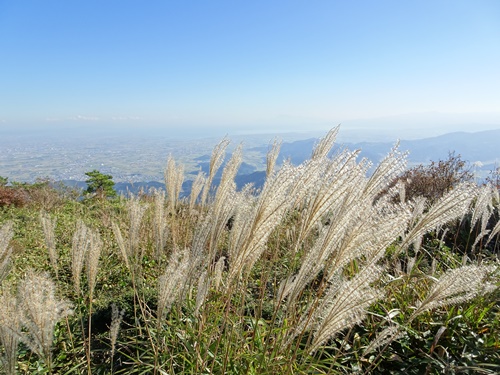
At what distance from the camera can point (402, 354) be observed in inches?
Answer: 101

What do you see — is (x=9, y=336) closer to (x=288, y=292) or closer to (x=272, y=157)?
(x=288, y=292)

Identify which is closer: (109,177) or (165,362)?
(165,362)

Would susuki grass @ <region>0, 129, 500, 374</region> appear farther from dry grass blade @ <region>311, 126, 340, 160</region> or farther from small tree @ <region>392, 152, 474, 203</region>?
small tree @ <region>392, 152, 474, 203</region>

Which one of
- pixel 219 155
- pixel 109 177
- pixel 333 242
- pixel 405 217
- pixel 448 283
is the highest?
pixel 219 155

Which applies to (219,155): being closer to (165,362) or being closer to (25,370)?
(165,362)

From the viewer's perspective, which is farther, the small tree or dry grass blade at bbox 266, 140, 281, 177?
the small tree

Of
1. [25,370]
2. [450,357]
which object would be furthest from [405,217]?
[25,370]

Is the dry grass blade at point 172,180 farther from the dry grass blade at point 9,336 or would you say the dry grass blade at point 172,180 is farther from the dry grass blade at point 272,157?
the dry grass blade at point 9,336

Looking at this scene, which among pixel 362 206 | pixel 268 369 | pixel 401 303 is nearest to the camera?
pixel 362 206

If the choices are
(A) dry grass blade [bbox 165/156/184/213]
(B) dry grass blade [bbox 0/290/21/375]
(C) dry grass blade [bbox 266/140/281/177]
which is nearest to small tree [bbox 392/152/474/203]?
(C) dry grass blade [bbox 266/140/281/177]

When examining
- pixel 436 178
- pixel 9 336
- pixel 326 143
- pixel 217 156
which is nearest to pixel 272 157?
pixel 217 156

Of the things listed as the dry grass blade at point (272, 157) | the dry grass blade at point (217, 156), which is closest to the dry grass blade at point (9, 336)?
the dry grass blade at point (217, 156)

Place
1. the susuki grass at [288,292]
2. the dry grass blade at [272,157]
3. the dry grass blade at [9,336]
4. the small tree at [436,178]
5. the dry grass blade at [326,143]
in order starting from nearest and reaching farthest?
1. the dry grass blade at [9,336]
2. the susuki grass at [288,292]
3. the dry grass blade at [326,143]
4. the dry grass blade at [272,157]
5. the small tree at [436,178]

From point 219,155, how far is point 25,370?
2.59 meters
